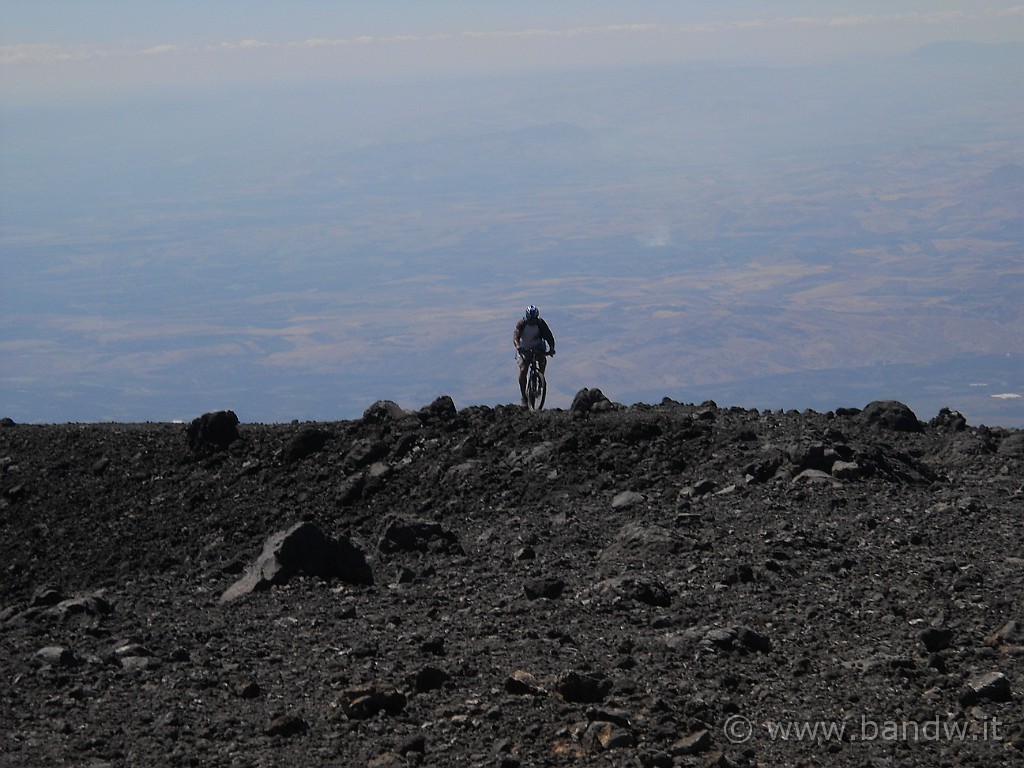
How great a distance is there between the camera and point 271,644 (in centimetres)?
920

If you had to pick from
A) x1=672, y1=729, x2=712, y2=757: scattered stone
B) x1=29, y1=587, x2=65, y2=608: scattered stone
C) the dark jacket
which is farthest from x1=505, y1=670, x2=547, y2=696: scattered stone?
the dark jacket

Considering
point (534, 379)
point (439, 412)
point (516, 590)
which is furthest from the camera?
point (534, 379)

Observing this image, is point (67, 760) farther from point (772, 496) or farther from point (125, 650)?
point (772, 496)

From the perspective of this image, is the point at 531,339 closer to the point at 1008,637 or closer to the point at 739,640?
the point at 739,640

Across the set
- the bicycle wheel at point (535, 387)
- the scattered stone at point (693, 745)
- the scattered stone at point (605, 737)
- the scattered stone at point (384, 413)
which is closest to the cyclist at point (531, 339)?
the bicycle wheel at point (535, 387)

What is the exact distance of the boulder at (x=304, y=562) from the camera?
10.9 metres

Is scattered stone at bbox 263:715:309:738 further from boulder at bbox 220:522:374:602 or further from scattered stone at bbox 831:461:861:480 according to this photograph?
scattered stone at bbox 831:461:861:480

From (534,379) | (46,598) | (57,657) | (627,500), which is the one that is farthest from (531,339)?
(57,657)

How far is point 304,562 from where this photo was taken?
1109 centimetres

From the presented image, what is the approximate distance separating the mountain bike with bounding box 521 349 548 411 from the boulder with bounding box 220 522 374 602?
29.3 feet

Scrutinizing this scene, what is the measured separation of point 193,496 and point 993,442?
33.8 feet

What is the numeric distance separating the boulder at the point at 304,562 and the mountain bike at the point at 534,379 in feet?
29.3

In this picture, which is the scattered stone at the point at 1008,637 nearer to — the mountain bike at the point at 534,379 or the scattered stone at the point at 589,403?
the scattered stone at the point at 589,403
